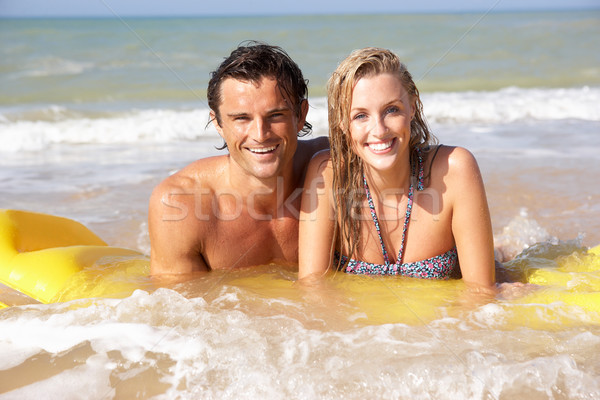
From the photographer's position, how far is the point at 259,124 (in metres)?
3.64

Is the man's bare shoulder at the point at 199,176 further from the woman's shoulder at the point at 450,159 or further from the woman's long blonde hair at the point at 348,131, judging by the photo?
the woman's shoulder at the point at 450,159

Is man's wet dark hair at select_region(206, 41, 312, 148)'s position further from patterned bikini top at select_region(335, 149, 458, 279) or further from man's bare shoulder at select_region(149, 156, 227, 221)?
patterned bikini top at select_region(335, 149, 458, 279)

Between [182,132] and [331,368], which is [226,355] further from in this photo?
[182,132]

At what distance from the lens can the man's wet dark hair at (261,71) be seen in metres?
3.67

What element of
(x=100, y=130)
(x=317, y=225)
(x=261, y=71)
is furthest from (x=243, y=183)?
(x=100, y=130)

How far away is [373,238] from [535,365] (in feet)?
4.38

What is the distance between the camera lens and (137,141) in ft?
33.5

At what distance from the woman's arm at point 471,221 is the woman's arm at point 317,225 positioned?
741 millimetres

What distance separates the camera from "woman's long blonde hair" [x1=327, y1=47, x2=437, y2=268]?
3381 millimetres

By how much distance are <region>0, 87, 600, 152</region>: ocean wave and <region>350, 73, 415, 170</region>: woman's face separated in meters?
6.69

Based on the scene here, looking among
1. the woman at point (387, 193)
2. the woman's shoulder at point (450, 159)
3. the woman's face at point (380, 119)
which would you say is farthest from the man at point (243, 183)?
the woman's shoulder at point (450, 159)

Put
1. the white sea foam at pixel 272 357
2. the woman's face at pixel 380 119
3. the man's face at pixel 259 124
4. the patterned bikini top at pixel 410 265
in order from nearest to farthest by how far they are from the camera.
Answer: the white sea foam at pixel 272 357 < the woman's face at pixel 380 119 < the man's face at pixel 259 124 < the patterned bikini top at pixel 410 265

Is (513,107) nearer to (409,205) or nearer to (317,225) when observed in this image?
(409,205)

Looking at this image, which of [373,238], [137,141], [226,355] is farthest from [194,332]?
[137,141]
